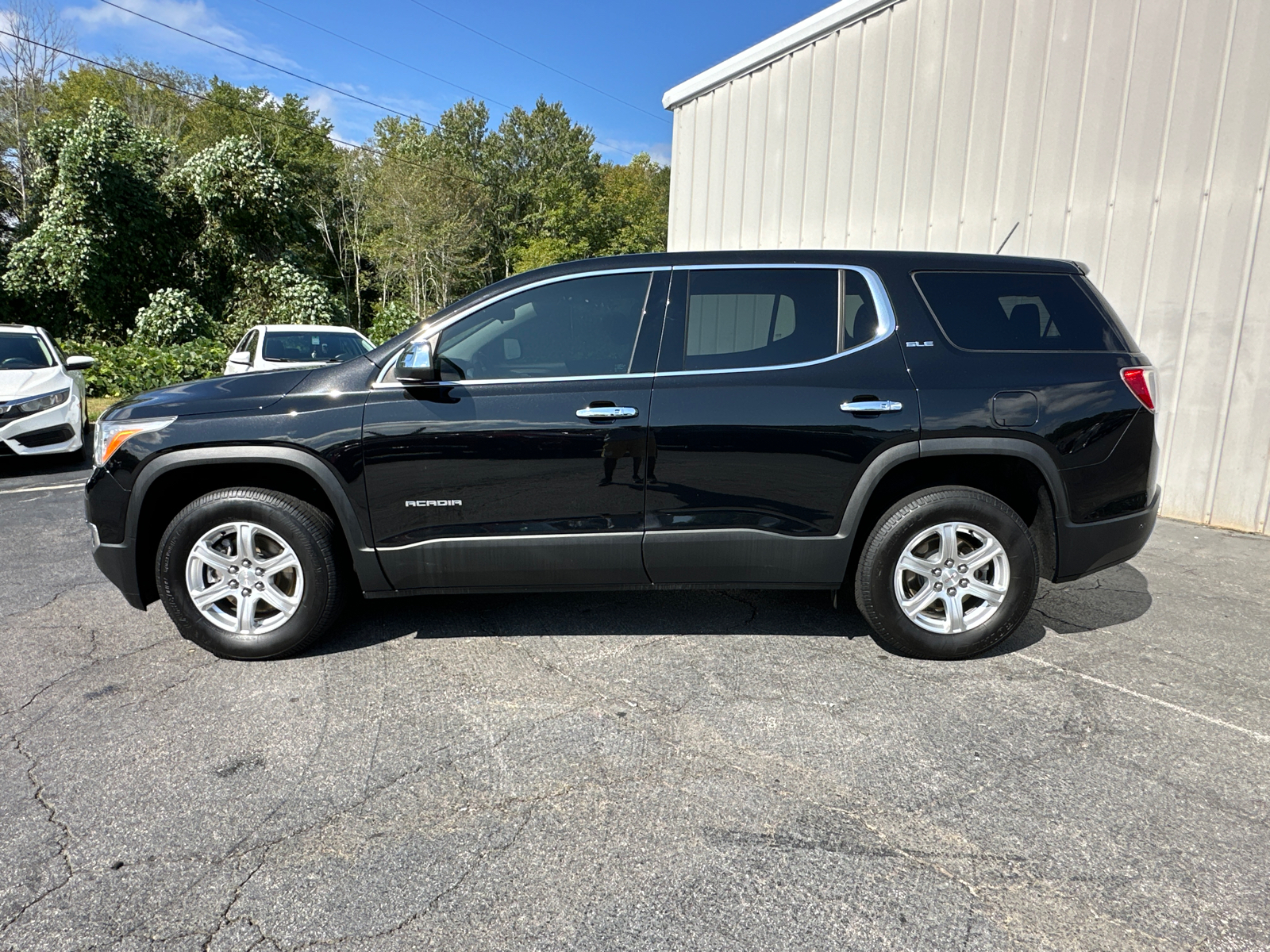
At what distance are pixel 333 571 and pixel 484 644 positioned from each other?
79 centimetres

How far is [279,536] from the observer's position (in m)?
3.51

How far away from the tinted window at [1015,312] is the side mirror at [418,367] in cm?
224

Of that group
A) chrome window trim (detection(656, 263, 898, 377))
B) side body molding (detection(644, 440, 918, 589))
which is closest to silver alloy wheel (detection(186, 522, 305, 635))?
side body molding (detection(644, 440, 918, 589))

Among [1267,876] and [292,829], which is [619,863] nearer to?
[292,829]

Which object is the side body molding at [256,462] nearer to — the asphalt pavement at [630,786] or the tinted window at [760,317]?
the asphalt pavement at [630,786]

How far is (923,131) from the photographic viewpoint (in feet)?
25.9

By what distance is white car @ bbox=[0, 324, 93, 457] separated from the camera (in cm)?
762

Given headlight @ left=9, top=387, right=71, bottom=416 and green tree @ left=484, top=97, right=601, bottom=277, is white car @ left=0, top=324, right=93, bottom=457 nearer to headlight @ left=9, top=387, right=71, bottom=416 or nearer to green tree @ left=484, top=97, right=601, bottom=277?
headlight @ left=9, top=387, right=71, bottom=416

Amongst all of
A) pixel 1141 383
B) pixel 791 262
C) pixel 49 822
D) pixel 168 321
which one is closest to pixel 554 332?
pixel 791 262

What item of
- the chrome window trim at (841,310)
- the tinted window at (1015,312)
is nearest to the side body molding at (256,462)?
the chrome window trim at (841,310)

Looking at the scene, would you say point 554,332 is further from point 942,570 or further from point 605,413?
point 942,570

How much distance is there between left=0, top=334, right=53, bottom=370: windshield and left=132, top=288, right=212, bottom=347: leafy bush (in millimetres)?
9530

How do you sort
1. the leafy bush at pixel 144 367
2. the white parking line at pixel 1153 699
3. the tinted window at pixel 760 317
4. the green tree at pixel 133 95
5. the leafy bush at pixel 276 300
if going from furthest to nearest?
1. the green tree at pixel 133 95
2. the leafy bush at pixel 276 300
3. the leafy bush at pixel 144 367
4. the tinted window at pixel 760 317
5. the white parking line at pixel 1153 699

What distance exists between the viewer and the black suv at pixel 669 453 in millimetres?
3424
